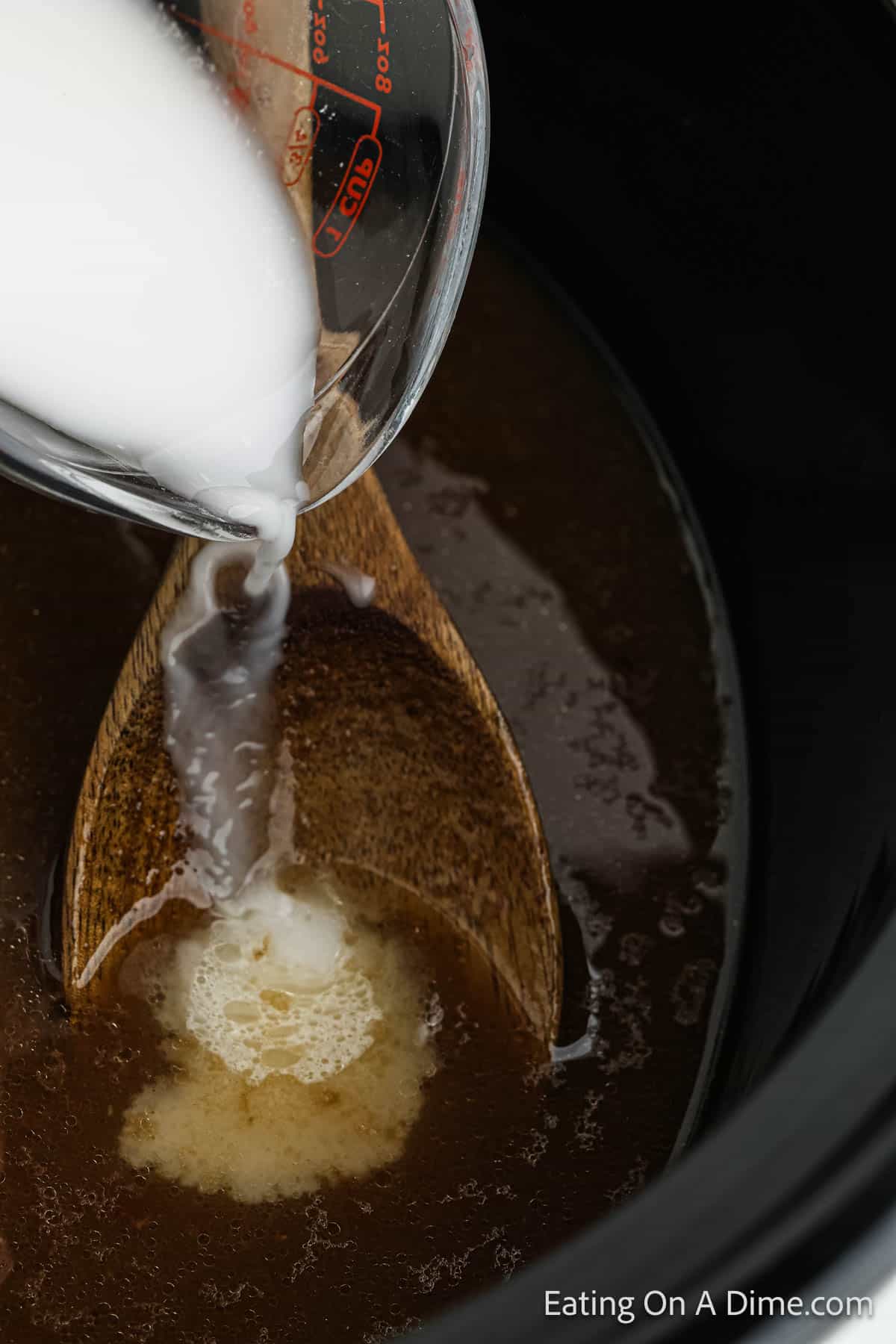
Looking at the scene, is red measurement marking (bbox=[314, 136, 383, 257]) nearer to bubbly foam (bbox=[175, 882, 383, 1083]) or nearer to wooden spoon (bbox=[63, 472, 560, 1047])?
wooden spoon (bbox=[63, 472, 560, 1047])

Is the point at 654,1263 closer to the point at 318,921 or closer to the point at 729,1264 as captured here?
the point at 729,1264

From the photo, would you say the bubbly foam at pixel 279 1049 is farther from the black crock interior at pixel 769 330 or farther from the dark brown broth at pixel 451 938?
the black crock interior at pixel 769 330

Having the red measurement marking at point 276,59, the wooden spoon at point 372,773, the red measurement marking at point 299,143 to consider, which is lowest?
the wooden spoon at point 372,773

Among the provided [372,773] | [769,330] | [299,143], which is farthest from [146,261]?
[769,330]

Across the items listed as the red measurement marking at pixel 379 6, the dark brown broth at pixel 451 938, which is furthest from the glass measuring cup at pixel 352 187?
the dark brown broth at pixel 451 938

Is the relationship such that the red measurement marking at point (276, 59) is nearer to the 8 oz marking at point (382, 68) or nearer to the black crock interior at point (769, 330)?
the 8 oz marking at point (382, 68)

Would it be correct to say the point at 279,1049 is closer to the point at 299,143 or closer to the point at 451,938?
the point at 451,938

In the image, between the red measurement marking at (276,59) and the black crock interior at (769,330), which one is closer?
the red measurement marking at (276,59)

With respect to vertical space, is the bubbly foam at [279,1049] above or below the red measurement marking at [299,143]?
below
